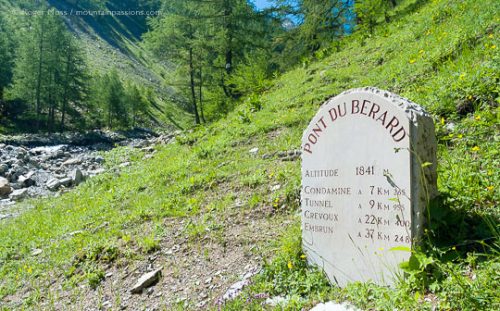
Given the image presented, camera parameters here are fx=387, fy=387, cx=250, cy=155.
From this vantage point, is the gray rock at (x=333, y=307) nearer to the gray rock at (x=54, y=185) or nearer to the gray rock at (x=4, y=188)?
the gray rock at (x=54, y=185)

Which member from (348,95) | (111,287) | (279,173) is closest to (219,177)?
(279,173)

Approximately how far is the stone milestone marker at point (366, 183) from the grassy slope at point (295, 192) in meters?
0.22

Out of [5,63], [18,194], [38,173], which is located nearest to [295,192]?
[18,194]

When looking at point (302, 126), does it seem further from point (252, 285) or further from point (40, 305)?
point (40, 305)

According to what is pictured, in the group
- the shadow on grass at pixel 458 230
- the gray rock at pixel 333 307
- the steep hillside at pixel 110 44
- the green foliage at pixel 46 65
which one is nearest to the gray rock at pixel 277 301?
the gray rock at pixel 333 307

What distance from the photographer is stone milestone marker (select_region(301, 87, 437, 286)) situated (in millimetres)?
3201

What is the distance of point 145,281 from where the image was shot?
5082mm

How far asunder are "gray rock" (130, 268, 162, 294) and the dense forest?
12.9m

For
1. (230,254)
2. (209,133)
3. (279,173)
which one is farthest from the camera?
(209,133)

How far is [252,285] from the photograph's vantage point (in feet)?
13.7

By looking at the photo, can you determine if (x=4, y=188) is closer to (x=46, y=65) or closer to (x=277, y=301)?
(x=277, y=301)

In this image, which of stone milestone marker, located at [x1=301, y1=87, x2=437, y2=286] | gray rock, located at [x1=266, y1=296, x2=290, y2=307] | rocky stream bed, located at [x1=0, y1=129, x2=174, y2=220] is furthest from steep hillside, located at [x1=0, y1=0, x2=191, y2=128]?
gray rock, located at [x1=266, y1=296, x2=290, y2=307]

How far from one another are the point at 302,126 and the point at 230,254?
4649 mm

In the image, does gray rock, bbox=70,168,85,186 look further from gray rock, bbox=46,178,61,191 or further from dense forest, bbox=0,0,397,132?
dense forest, bbox=0,0,397,132
